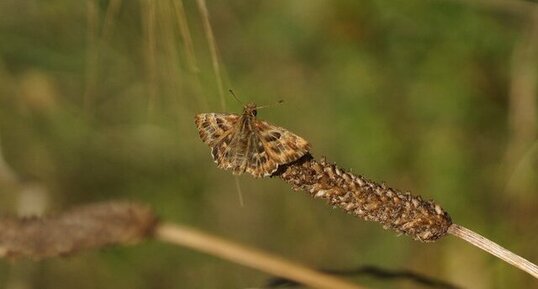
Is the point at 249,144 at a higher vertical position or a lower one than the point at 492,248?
higher

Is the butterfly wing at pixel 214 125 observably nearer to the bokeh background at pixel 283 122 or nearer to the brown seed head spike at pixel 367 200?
the brown seed head spike at pixel 367 200

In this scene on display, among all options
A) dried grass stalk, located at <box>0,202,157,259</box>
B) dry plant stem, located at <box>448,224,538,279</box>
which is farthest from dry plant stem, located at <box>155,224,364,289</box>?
dry plant stem, located at <box>448,224,538,279</box>

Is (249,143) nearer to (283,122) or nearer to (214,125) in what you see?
(214,125)

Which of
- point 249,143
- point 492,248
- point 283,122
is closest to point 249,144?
point 249,143

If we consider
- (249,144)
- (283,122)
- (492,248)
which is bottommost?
(492,248)

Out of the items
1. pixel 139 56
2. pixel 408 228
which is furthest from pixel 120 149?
pixel 408 228

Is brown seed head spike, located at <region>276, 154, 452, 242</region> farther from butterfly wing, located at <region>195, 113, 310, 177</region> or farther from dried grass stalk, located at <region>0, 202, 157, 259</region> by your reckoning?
dried grass stalk, located at <region>0, 202, 157, 259</region>

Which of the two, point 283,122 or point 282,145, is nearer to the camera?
point 282,145
